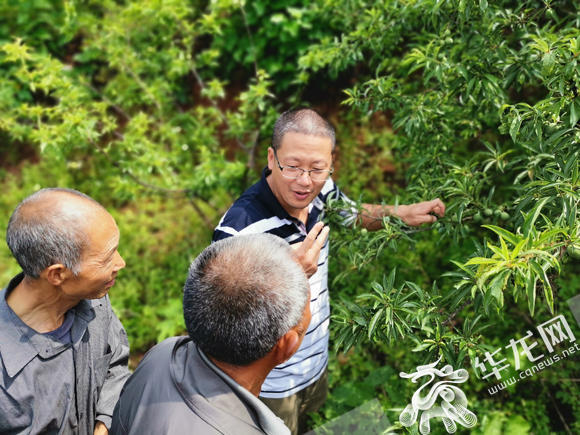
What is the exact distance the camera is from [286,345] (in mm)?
1501

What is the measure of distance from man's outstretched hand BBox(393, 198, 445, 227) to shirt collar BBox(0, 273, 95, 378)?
171 cm

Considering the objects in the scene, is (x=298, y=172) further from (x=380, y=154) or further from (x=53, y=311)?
(x=380, y=154)

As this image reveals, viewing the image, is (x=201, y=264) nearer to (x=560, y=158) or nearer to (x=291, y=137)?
(x=291, y=137)

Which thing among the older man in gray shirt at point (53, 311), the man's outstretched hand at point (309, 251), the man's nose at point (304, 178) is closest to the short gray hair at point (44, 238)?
the older man in gray shirt at point (53, 311)

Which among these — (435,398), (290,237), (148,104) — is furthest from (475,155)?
(148,104)

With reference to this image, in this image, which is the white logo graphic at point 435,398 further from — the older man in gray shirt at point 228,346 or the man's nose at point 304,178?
the man's nose at point 304,178

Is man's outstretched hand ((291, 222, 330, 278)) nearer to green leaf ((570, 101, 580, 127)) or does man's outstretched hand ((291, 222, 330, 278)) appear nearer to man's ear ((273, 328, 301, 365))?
man's ear ((273, 328, 301, 365))

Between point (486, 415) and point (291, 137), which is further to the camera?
point (486, 415)

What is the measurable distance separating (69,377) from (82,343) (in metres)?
0.14

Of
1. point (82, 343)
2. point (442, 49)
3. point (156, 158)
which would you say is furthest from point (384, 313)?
point (156, 158)

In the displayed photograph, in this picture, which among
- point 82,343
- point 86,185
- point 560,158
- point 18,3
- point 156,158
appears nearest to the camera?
point 560,158

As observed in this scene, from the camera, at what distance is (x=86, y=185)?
5.84 metres

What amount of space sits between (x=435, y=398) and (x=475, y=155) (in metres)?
1.37

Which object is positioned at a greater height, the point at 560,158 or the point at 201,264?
the point at 201,264
